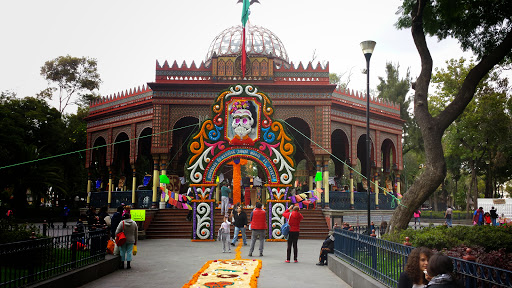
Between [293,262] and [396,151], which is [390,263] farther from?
[396,151]

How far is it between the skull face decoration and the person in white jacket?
7093 mm

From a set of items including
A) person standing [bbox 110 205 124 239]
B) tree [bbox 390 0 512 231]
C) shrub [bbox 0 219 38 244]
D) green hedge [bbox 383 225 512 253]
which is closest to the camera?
green hedge [bbox 383 225 512 253]

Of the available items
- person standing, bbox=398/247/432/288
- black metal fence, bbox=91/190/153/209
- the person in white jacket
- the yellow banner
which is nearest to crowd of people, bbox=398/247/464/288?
person standing, bbox=398/247/432/288

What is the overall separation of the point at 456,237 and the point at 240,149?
9502 millimetres

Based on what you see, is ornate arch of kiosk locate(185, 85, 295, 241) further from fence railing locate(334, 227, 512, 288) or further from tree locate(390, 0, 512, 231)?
tree locate(390, 0, 512, 231)

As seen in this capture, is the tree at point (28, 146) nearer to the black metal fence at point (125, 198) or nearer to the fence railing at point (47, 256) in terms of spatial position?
the black metal fence at point (125, 198)

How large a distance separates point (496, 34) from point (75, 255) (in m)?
12.8

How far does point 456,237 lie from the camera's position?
9.13 meters

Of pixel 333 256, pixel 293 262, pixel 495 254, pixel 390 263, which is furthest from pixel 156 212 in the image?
pixel 495 254

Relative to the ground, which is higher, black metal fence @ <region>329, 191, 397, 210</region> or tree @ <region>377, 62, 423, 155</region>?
tree @ <region>377, 62, 423, 155</region>

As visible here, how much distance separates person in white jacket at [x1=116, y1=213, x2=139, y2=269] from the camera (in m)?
10.2

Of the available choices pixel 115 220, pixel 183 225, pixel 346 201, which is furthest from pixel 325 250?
pixel 346 201

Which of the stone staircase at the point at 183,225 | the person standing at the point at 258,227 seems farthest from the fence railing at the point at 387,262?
the stone staircase at the point at 183,225

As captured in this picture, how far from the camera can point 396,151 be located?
87.6 feet
